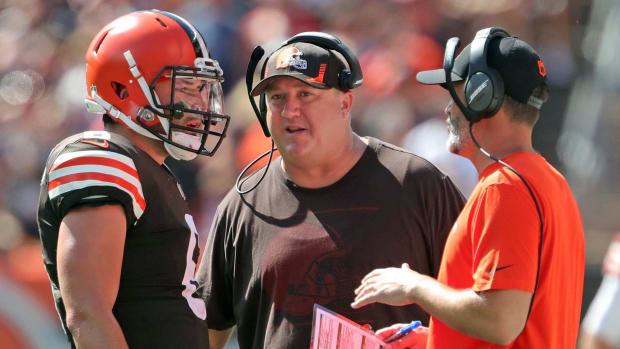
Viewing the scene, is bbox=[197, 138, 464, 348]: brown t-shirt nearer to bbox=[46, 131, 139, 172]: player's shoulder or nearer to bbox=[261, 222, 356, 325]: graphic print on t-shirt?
bbox=[261, 222, 356, 325]: graphic print on t-shirt

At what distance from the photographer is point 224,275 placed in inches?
128

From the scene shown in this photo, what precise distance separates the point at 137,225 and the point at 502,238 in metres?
1.07

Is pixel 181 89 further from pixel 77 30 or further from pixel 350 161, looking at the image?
pixel 77 30

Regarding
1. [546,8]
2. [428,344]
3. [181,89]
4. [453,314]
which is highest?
[546,8]

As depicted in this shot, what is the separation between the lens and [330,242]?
3.01 m

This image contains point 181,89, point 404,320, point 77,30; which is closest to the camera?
point 181,89

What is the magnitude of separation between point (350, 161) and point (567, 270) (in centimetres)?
119

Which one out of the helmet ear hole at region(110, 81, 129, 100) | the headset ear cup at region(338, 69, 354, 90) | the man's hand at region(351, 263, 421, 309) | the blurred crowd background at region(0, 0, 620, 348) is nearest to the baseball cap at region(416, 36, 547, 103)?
the man's hand at region(351, 263, 421, 309)

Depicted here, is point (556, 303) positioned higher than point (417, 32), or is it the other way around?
point (417, 32)

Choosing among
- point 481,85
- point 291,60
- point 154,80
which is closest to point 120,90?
point 154,80

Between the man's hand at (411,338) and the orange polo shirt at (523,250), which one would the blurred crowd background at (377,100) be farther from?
the orange polo shirt at (523,250)

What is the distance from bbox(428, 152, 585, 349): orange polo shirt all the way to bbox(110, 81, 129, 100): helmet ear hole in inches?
46.4

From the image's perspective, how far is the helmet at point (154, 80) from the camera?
262 centimetres

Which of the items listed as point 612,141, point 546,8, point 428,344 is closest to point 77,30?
point 546,8
